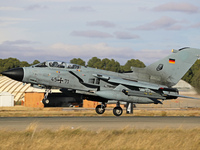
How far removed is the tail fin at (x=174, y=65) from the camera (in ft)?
94.2

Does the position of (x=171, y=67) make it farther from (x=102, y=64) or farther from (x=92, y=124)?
(x=102, y=64)

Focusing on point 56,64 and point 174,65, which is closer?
point 56,64

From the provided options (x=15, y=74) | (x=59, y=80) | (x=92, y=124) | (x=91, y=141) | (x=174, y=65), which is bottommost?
(x=92, y=124)

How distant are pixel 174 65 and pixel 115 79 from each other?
5.55m

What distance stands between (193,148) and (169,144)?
37.1 inches

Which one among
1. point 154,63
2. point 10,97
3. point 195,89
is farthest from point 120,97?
point 10,97

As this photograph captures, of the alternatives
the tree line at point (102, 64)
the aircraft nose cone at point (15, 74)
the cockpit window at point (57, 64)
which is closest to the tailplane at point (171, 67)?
the cockpit window at point (57, 64)

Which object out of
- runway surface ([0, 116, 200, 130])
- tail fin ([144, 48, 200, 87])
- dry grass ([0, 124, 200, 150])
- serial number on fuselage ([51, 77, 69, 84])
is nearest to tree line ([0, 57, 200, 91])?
Answer: tail fin ([144, 48, 200, 87])

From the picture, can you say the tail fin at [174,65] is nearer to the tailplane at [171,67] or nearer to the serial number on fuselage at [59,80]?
the tailplane at [171,67]

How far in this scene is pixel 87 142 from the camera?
514 inches

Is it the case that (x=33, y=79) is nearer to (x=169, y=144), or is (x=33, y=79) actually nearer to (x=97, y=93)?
(x=97, y=93)

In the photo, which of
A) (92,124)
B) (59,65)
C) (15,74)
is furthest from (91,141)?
(59,65)

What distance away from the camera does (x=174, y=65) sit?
28.8 m

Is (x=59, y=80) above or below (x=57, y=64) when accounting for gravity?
below
